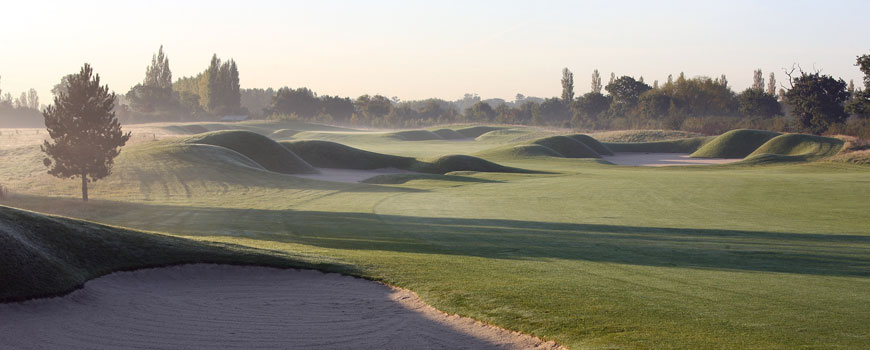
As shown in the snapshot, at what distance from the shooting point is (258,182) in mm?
39719

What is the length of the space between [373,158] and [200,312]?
156 ft

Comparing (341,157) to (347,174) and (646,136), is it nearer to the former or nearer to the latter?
(347,174)

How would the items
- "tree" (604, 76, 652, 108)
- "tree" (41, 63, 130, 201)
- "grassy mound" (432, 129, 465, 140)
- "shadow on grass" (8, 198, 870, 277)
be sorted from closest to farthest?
"shadow on grass" (8, 198, 870, 277) < "tree" (41, 63, 130, 201) < "grassy mound" (432, 129, 465, 140) < "tree" (604, 76, 652, 108)

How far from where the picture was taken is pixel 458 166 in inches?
2142

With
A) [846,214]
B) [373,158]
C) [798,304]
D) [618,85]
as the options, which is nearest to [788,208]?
[846,214]

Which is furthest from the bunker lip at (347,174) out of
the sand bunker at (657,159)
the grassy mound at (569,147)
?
the sand bunker at (657,159)

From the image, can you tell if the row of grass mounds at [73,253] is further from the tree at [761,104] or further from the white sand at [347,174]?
the tree at [761,104]

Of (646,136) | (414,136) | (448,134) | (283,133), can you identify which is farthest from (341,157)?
(448,134)

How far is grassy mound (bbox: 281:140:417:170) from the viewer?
57.4m

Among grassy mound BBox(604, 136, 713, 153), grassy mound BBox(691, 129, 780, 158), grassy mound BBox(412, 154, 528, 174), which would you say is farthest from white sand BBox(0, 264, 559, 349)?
grassy mound BBox(604, 136, 713, 153)

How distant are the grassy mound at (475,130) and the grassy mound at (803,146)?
58424 mm

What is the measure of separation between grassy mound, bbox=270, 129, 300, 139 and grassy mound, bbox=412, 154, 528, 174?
2126 inches

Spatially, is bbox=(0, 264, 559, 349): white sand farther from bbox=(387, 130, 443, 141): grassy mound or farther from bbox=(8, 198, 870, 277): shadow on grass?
bbox=(387, 130, 443, 141): grassy mound

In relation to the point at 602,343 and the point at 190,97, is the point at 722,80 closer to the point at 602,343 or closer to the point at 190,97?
the point at 190,97
